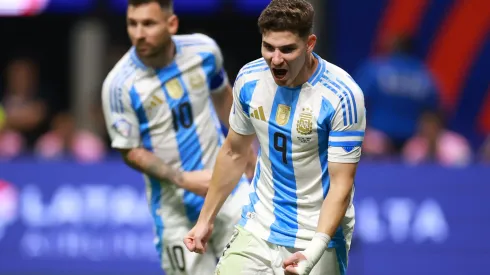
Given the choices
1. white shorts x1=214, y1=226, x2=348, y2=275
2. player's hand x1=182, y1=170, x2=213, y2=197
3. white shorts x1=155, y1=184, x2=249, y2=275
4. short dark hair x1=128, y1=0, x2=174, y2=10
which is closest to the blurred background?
white shorts x1=155, y1=184, x2=249, y2=275

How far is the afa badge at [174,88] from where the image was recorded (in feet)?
24.9

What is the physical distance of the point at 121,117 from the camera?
24.7ft

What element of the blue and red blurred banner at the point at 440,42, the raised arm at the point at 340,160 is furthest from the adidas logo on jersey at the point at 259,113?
the blue and red blurred banner at the point at 440,42

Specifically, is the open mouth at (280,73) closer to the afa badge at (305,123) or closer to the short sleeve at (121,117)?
the afa badge at (305,123)

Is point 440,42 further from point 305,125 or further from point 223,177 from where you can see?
point 305,125

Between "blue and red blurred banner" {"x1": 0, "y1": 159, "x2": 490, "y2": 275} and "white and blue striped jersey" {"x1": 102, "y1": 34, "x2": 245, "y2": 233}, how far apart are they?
3724 millimetres

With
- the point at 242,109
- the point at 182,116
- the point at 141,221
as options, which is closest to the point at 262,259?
the point at 242,109

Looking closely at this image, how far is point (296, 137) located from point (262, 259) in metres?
0.72

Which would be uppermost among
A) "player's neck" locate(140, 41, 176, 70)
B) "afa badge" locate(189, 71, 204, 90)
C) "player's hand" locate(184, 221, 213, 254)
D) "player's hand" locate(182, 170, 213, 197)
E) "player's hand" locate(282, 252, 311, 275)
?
"player's neck" locate(140, 41, 176, 70)

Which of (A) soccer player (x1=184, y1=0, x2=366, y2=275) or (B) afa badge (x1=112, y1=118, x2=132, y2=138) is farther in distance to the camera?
(B) afa badge (x1=112, y1=118, x2=132, y2=138)

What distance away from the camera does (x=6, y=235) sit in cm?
1136

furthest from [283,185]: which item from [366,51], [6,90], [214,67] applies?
[6,90]

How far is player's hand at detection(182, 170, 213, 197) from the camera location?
24.2ft

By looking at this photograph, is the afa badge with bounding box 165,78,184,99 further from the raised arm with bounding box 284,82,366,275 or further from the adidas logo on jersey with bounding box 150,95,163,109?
the raised arm with bounding box 284,82,366,275
